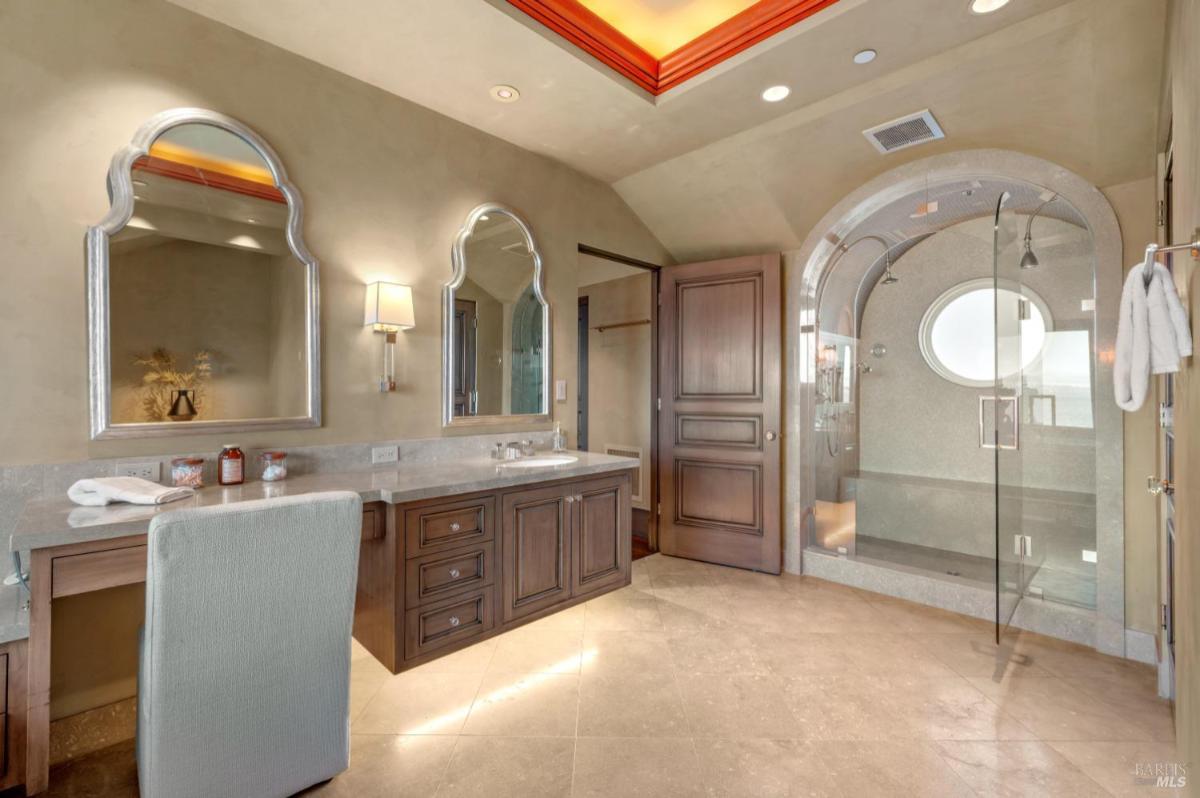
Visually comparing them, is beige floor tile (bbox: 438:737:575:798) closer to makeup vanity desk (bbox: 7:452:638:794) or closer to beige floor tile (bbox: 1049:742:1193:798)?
makeup vanity desk (bbox: 7:452:638:794)

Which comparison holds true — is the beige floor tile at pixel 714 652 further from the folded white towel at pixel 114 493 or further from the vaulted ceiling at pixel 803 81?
the vaulted ceiling at pixel 803 81

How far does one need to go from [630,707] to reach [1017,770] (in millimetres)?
1254

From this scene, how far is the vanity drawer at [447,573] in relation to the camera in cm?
219

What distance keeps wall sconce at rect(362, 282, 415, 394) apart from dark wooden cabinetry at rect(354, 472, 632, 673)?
0.79 meters

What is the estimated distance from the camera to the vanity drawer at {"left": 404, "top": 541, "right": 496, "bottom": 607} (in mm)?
2186

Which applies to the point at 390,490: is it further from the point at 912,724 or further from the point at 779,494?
the point at 779,494

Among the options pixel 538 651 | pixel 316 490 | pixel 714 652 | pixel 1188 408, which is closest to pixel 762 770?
pixel 714 652

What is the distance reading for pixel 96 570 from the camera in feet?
4.89

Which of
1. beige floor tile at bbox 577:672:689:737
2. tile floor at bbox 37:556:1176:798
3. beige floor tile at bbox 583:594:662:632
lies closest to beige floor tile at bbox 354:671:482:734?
tile floor at bbox 37:556:1176:798

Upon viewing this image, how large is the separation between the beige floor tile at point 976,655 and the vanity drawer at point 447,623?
2.06m

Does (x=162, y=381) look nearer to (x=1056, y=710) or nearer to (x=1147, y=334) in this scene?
(x=1147, y=334)

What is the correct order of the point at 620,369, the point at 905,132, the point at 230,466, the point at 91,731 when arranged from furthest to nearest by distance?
1. the point at 620,369
2. the point at 905,132
3. the point at 230,466
4. the point at 91,731

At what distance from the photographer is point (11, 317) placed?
176 centimetres

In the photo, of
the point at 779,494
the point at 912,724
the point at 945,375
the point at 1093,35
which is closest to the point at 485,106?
the point at 1093,35
